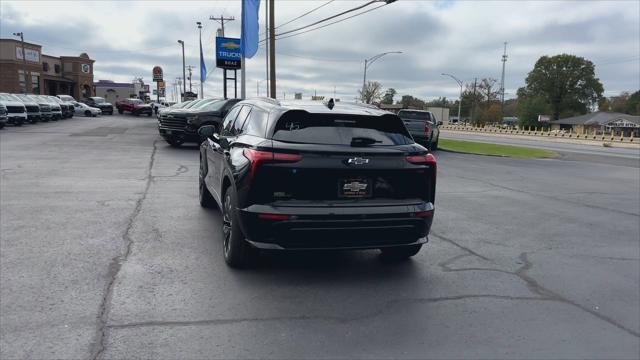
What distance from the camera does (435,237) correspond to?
6.88 m

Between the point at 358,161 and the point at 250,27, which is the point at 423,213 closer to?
the point at 358,161

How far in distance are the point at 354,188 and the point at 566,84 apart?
383 feet

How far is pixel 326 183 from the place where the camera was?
15.2ft

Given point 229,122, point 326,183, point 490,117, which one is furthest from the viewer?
point 490,117

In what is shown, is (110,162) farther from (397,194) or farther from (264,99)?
(397,194)

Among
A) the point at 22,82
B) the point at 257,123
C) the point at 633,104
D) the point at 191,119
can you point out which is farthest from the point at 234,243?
the point at 633,104

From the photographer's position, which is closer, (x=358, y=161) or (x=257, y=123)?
(x=358, y=161)

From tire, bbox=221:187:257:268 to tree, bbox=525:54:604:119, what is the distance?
114m

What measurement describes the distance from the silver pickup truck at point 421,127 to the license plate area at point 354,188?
15224 millimetres

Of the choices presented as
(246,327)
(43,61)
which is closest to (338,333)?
(246,327)

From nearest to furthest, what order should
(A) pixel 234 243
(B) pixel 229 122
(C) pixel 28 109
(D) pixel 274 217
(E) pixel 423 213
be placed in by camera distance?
(D) pixel 274 217
(E) pixel 423 213
(A) pixel 234 243
(B) pixel 229 122
(C) pixel 28 109

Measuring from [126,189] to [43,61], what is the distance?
66018 mm

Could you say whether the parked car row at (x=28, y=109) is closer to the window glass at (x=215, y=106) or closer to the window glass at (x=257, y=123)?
the window glass at (x=215, y=106)

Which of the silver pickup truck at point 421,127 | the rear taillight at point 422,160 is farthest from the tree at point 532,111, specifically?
the rear taillight at point 422,160
